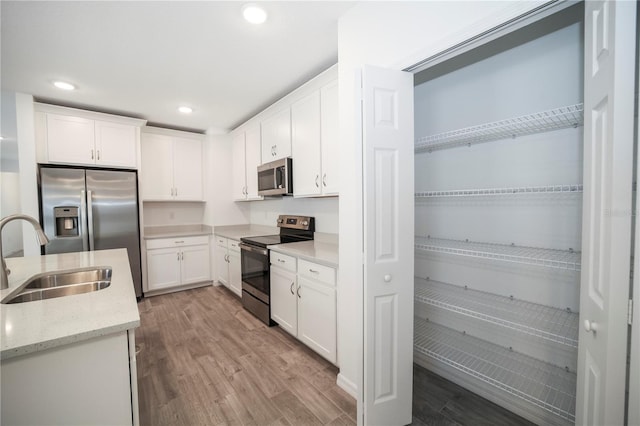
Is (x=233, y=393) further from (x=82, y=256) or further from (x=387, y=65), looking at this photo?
(x=387, y=65)

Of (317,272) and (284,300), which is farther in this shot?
(284,300)

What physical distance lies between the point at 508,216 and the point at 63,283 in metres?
2.93

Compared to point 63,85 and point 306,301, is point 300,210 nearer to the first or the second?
point 306,301

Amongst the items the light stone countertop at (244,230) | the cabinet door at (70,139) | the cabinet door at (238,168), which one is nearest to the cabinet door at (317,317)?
the light stone countertop at (244,230)

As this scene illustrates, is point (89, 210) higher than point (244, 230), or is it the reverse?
point (89, 210)

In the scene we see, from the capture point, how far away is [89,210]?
3.23 meters

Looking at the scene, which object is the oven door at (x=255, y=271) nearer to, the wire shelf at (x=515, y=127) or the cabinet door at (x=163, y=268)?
the cabinet door at (x=163, y=268)

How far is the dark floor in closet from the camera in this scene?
1593 millimetres

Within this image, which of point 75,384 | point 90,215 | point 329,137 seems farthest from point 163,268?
point 75,384

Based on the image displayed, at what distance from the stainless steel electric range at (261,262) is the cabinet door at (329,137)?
87 centimetres

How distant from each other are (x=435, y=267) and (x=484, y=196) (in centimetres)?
64

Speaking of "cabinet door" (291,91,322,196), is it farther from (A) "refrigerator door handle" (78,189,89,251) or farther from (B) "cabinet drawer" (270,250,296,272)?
(A) "refrigerator door handle" (78,189,89,251)

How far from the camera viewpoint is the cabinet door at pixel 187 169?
165 inches

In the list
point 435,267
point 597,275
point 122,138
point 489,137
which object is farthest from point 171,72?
point 597,275
